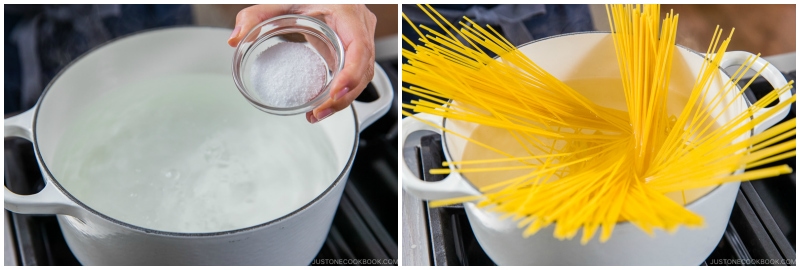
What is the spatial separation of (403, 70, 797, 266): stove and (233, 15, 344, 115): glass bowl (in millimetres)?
127

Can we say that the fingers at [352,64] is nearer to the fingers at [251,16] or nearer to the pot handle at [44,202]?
the fingers at [251,16]

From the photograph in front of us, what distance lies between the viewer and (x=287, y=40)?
1.90ft

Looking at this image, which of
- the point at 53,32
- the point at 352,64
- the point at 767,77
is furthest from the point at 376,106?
the point at 53,32

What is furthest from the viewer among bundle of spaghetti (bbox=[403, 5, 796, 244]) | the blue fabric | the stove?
the blue fabric

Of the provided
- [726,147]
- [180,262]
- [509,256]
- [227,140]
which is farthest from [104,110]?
[726,147]

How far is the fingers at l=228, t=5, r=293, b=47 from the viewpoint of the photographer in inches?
22.2

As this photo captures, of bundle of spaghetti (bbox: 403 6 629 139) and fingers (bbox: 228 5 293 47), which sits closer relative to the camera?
bundle of spaghetti (bbox: 403 6 629 139)

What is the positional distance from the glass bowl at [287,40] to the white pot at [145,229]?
1.7 inches

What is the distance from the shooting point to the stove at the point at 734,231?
0.47m

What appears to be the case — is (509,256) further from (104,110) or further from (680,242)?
(104,110)

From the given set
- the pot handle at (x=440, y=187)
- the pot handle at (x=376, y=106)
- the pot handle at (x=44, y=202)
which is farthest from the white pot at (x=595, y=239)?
the pot handle at (x=44, y=202)

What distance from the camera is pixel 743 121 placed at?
42 centimetres

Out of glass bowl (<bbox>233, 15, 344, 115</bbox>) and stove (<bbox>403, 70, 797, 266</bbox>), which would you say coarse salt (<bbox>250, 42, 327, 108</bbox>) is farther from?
stove (<bbox>403, 70, 797, 266</bbox>)

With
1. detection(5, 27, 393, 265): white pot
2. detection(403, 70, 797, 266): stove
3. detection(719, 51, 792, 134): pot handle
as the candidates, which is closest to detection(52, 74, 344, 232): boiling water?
detection(5, 27, 393, 265): white pot
